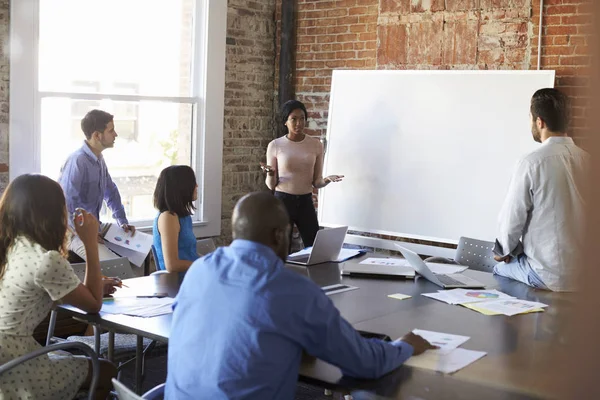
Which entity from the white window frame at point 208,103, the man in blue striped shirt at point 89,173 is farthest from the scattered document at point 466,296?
the white window frame at point 208,103

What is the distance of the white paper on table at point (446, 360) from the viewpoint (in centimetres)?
248

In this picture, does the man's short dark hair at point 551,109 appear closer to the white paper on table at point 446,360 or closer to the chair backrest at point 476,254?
the chair backrest at point 476,254

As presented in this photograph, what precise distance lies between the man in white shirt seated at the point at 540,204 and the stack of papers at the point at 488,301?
0.36 m

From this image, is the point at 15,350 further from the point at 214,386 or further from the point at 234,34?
the point at 234,34

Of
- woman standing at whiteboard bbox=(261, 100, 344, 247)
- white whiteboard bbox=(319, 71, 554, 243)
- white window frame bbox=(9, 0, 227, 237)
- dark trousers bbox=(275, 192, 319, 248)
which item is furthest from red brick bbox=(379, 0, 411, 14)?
dark trousers bbox=(275, 192, 319, 248)

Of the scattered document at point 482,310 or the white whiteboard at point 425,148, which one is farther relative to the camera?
the white whiteboard at point 425,148

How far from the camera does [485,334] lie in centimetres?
295

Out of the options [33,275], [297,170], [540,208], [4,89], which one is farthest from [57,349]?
[297,170]

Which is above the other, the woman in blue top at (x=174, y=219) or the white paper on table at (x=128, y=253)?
the woman in blue top at (x=174, y=219)

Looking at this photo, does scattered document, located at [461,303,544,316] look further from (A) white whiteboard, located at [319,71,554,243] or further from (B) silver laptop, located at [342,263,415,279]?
(A) white whiteboard, located at [319,71,554,243]


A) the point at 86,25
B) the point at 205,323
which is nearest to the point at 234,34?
the point at 86,25

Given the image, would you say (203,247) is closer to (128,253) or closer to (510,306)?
(128,253)

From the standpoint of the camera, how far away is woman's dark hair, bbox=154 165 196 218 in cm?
424

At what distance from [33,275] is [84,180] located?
9.24ft
